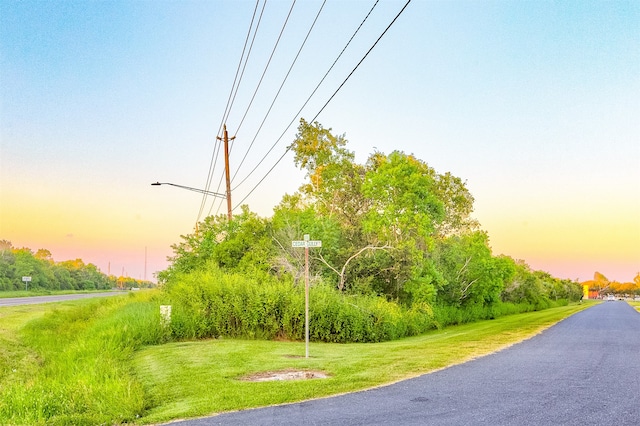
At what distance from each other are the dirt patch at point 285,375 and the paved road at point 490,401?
1997 mm

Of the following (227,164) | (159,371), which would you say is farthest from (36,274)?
(159,371)

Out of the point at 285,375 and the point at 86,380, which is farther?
the point at 285,375

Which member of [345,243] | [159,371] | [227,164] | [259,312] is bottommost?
[159,371]

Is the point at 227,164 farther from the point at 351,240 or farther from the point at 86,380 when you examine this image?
the point at 86,380

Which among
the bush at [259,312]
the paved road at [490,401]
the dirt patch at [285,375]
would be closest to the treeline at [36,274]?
the bush at [259,312]

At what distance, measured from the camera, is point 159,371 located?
1225 cm

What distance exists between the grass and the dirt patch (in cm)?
29

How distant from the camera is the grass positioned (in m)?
8.88

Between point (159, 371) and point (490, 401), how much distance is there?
24.4 ft

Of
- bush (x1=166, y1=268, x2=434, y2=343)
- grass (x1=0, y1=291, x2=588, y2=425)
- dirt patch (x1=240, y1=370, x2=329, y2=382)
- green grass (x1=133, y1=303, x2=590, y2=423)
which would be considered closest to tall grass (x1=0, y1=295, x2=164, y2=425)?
grass (x1=0, y1=291, x2=588, y2=425)

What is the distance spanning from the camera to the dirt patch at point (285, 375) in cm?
1120

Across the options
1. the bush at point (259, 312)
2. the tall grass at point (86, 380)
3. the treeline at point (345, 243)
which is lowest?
the tall grass at point (86, 380)

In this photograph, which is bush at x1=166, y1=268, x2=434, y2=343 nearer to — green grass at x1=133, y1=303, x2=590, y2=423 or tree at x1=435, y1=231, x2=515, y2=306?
green grass at x1=133, y1=303, x2=590, y2=423

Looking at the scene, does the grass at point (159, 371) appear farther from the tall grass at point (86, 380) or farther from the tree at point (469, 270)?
the tree at point (469, 270)
